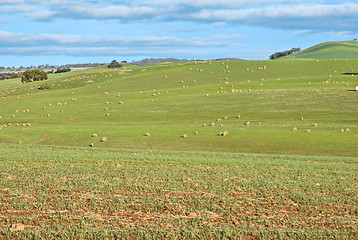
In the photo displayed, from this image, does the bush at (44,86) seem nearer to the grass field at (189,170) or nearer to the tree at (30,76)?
the grass field at (189,170)

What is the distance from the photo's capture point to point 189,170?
22734 millimetres

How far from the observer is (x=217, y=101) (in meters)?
63.2

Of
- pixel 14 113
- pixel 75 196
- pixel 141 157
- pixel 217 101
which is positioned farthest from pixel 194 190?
pixel 14 113

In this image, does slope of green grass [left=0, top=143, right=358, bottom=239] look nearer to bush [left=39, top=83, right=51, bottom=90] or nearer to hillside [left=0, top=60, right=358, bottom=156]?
hillside [left=0, top=60, right=358, bottom=156]

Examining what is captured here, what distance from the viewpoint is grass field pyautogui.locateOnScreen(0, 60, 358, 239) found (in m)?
13.7

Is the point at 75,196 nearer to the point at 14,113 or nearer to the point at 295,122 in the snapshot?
the point at 295,122

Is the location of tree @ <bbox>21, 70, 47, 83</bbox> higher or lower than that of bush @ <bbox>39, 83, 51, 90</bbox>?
higher

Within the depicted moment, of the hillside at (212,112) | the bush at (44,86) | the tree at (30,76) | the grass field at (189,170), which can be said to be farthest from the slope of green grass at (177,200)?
the tree at (30,76)

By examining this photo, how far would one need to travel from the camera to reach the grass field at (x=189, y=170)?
1373 cm

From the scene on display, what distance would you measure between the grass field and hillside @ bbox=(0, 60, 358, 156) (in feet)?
0.79

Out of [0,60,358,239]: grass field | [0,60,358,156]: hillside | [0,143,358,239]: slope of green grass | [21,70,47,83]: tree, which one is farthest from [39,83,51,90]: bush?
[0,143,358,239]: slope of green grass

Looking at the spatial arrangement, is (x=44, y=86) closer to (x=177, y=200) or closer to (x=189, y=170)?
(x=189, y=170)

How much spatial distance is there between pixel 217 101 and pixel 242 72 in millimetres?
33941

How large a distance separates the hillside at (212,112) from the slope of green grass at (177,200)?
1302cm
